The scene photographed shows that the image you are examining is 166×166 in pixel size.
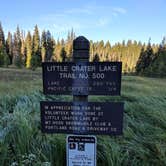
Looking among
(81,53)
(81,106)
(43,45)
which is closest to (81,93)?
(81,106)

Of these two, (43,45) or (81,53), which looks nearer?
(81,53)

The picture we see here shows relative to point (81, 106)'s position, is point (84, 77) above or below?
A: above

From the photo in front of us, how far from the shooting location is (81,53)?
2795 millimetres

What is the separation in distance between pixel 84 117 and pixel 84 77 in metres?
0.41

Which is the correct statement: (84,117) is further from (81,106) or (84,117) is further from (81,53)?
(81,53)

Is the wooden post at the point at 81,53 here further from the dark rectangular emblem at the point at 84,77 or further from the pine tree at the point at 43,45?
the pine tree at the point at 43,45

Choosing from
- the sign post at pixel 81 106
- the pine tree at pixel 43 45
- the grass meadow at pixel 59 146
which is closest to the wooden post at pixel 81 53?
the sign post at pixel 81 106

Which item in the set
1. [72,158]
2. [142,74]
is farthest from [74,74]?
[142,74]

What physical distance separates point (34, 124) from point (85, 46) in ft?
6.28

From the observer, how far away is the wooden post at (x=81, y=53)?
278cm

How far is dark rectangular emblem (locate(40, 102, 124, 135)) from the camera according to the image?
109 inches

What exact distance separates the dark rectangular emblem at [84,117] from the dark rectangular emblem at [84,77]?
134mm

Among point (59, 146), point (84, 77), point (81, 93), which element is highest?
point (84, 77)

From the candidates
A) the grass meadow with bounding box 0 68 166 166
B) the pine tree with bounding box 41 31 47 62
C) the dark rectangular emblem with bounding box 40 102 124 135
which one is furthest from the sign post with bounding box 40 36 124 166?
the pine tree with bounding box 41 31 47 62
